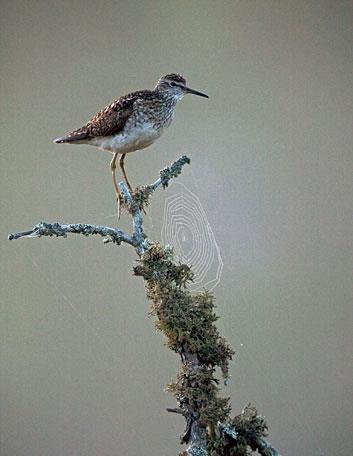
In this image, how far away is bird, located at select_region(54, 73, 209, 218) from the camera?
22.9 feet

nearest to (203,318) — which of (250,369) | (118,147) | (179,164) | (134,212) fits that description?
(134,212)

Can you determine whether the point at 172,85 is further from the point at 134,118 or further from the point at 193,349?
the point at 193,349

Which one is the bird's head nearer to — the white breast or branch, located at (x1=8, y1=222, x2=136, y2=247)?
the white breast

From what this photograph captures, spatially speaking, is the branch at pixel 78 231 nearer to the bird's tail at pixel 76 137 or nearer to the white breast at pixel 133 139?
the white breast at pixel 133 139

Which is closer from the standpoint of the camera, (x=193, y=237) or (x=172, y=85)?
(x=193, y=237)

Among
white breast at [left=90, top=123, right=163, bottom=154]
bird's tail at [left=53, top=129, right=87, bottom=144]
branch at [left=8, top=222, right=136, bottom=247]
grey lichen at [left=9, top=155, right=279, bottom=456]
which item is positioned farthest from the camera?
bird's tail at [left=53, top=129, right=87, bottom=144]

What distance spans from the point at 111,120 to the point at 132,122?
20cm

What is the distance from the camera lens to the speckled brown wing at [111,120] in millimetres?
7023

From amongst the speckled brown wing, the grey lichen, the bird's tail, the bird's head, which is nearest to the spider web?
the grey lichen

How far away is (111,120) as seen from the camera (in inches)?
277

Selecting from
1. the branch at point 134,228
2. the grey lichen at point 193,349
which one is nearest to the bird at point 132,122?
the branch at point 134,228

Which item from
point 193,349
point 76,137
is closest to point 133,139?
point 76,137

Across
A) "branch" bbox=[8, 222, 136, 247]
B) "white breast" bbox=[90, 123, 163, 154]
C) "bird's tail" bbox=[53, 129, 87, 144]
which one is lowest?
"branch" bbox=[8, 222, 136, 247]

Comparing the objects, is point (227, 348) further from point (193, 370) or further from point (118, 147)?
point (118, 147)
